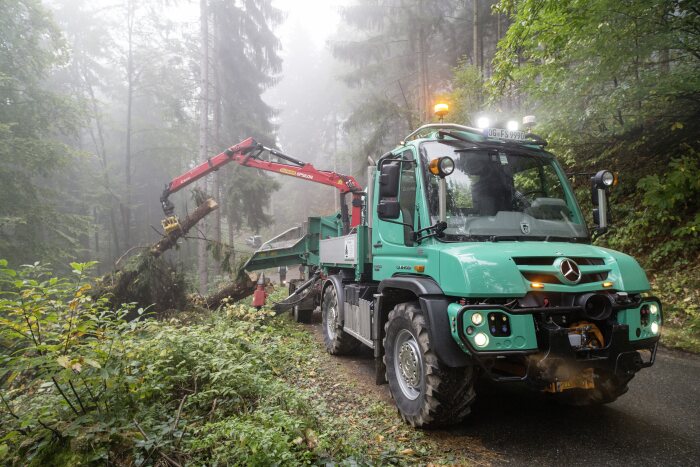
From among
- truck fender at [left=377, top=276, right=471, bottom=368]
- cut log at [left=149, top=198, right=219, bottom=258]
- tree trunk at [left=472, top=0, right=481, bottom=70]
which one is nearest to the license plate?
truck fender at [left=377, top=276, right=471, bottom=368]

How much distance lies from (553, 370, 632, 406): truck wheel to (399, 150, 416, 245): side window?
2.25 meters

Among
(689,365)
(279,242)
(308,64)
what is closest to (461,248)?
(689,365)

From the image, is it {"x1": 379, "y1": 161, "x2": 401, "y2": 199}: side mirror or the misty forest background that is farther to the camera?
the misty forest background

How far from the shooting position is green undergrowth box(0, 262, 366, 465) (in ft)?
8.95

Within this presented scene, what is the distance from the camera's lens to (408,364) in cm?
386

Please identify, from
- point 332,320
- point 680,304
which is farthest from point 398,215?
point 680,304

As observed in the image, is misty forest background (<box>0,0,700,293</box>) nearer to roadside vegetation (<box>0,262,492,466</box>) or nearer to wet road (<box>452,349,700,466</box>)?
wet road (<box>452,349,700,466</box>)

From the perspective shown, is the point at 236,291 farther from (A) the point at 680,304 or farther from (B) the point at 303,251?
(A) the point at 680,304

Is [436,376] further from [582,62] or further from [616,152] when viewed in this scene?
[616,152]

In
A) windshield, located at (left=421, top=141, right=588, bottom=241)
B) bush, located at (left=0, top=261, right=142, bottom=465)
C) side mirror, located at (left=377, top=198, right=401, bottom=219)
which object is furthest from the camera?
side mirror, located at (left=377, top=198, right=401, bottom=219)

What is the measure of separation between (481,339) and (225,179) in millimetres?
18121

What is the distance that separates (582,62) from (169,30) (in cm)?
2002

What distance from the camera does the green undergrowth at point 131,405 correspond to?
8.95 ft

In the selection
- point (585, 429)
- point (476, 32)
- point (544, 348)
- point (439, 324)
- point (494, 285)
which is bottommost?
point (585, 429)
